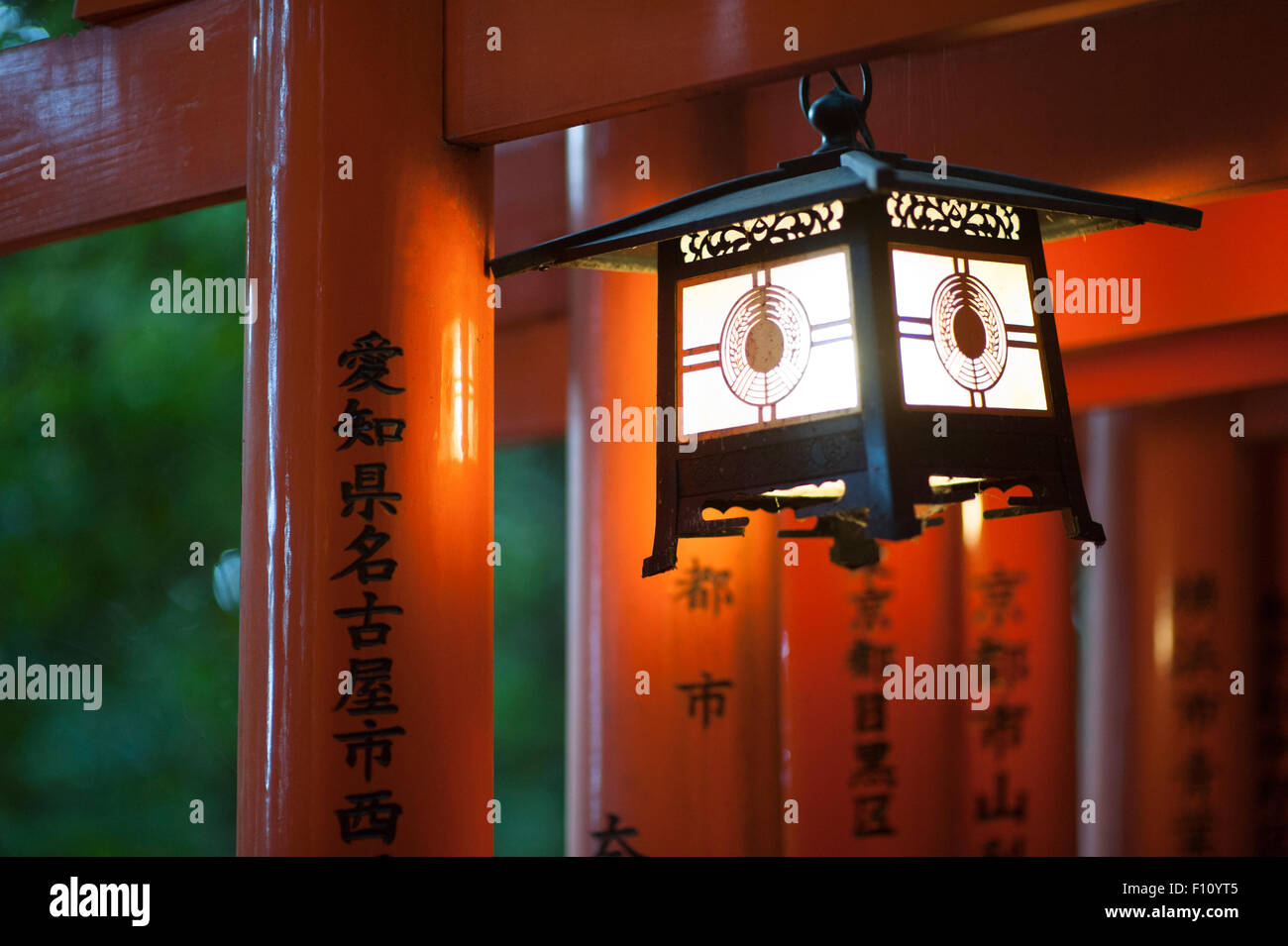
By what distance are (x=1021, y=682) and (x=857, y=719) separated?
4.23 ft

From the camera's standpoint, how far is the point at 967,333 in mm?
2287

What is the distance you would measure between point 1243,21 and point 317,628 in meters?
2.54

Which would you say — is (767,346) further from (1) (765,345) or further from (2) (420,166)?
(2) (420,166)

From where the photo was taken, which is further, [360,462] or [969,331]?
[360,462]

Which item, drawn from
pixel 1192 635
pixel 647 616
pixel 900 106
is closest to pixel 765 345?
pixel 900 106

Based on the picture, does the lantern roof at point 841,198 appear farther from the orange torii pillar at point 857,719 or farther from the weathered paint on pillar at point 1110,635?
the weathered paint on pillar at point 1110,635

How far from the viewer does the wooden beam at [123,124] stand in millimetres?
3318

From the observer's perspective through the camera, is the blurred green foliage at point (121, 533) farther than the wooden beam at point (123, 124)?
Yes

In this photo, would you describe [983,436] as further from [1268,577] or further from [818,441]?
[1268,577]

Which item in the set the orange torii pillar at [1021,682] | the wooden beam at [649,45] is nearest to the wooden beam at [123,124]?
the wooden beam at [649,45]

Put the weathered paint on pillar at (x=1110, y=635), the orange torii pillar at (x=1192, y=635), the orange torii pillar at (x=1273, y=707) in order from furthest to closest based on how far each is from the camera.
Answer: the orange torii pillar at (x=1273, y=707), the weathered paint on pillar at (x=1110, y=635), the orange torii pillar at (x=1192, y=635)

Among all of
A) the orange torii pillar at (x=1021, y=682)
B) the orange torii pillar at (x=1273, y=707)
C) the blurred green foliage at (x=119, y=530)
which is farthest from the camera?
the blurred green foliage at (x=119, y=530)

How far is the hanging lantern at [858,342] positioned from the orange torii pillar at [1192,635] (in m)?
3.93

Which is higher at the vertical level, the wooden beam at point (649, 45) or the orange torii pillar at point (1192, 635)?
the wooden beam at point (649, 45)
